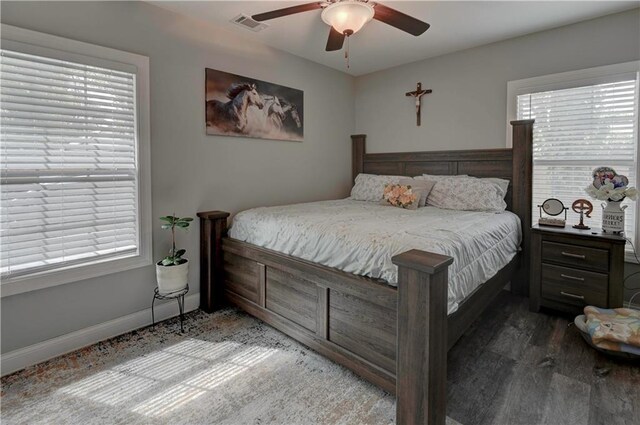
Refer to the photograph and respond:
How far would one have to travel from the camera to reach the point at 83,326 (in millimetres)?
2346

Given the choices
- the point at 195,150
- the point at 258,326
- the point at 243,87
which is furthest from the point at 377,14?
the point at 258,326

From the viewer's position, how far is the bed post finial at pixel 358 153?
15.0ft

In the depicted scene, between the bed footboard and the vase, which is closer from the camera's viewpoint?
the bed footboard

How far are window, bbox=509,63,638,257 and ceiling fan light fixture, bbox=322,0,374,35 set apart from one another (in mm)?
2078

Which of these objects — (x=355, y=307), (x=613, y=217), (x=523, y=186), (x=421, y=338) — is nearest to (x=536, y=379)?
(x=421, y=338)

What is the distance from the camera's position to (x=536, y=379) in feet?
6.38

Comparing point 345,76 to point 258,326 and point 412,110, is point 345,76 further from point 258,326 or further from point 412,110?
point 258,326

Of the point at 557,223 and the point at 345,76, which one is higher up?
the point at 345,76

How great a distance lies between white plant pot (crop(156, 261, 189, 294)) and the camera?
8.09ft

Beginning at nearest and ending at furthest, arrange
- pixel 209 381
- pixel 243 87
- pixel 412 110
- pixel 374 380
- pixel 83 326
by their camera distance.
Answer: pixel 374 380, pixel 209 381, pixel 83 326, pixel 243 87, pixel 412 110

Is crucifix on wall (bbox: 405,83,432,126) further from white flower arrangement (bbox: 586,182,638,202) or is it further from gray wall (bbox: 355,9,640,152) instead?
white flower arrangement (bbox: 586,182,638,202)

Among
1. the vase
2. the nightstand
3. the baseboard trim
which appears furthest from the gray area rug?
the vase

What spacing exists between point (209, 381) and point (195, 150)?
6.26 feet

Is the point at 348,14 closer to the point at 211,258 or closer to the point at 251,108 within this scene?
the point at 251,108
